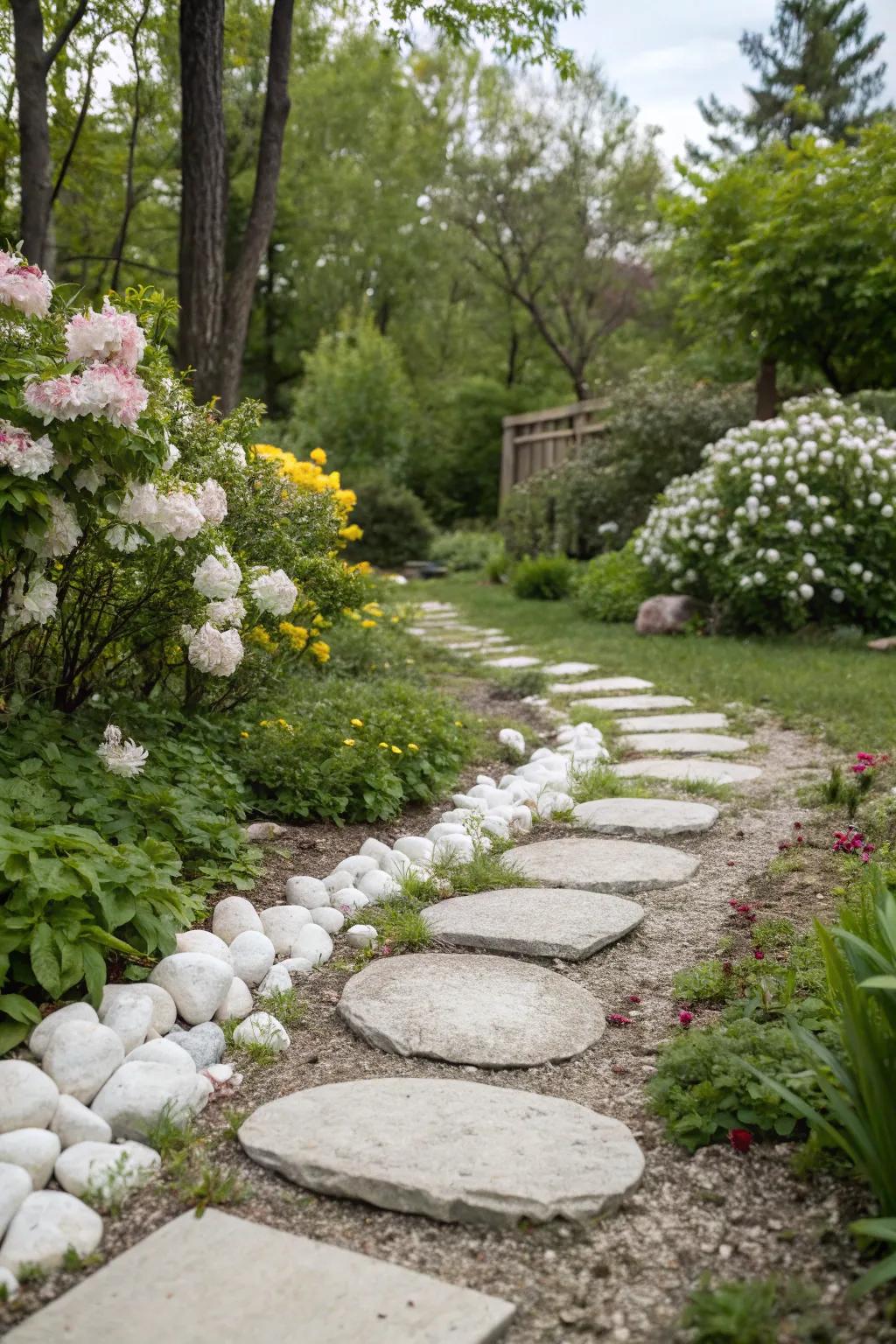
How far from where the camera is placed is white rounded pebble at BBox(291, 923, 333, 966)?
8.13ft

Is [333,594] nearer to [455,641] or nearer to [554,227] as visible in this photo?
[455,641]

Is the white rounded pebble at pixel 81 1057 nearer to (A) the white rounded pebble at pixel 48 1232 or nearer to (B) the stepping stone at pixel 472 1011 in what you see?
(A) the white rounded pebble at pixel 48 1232

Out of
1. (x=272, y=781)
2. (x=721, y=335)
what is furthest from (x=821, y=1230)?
(x=721, y=335)

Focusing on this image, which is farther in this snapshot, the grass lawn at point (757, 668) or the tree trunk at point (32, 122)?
the tree trunk at point (32, 122)

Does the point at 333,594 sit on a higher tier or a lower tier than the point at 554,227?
lower

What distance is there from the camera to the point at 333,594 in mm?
4062

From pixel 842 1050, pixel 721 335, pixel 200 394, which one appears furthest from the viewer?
pixel 721 335

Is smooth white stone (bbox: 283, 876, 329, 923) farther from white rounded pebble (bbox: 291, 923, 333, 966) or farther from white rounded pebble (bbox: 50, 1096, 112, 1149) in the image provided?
white rounded pebble (bbox: 50, 1096, 112, 1149)

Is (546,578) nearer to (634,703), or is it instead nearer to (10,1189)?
(634,703)

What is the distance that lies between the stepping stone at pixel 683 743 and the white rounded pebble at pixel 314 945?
2300 mm

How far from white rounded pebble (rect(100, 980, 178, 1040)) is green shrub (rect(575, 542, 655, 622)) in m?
7.20

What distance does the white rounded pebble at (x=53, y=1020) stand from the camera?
1.86 metres

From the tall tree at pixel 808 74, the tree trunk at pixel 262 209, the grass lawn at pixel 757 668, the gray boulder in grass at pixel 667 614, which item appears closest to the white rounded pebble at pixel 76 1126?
the grass lawn at pixel 757 668

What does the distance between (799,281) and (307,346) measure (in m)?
14.4
